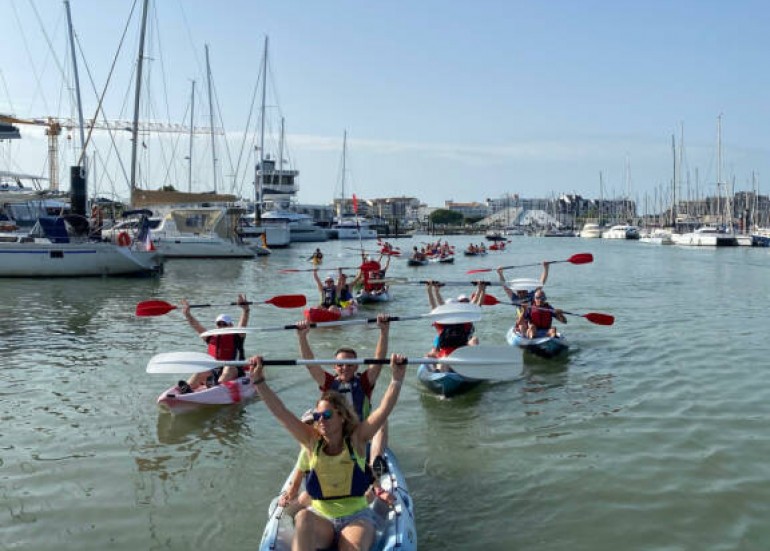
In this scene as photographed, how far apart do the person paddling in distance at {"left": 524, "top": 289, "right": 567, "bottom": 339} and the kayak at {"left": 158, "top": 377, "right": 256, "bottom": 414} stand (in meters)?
6.52

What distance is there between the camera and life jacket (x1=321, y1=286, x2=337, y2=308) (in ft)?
62.6

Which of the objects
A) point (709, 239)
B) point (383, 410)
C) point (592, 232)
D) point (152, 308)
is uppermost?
point (592, 232)

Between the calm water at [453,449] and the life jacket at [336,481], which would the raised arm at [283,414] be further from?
the calm water at [453,449]

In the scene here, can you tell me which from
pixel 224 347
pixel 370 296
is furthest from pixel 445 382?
pixel 370 296

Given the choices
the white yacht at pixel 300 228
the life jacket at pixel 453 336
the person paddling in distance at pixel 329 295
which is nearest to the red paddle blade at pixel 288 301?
the life jacket at pixel 453 336

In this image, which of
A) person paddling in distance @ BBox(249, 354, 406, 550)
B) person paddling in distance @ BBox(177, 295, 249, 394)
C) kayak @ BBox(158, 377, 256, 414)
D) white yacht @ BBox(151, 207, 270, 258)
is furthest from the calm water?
white yacht @ BBox(151, 207, 270, 258)

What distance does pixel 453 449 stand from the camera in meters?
9.05

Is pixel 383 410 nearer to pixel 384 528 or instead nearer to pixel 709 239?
pixel 384 528

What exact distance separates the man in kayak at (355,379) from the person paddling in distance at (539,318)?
25.0 ft

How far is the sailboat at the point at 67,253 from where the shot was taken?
28797 millimetres

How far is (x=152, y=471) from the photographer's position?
831 cm

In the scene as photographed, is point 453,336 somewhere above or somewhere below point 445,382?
above

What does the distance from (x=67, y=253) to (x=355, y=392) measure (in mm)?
26003

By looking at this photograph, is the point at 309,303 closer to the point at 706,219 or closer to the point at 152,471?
the point at 152,471
